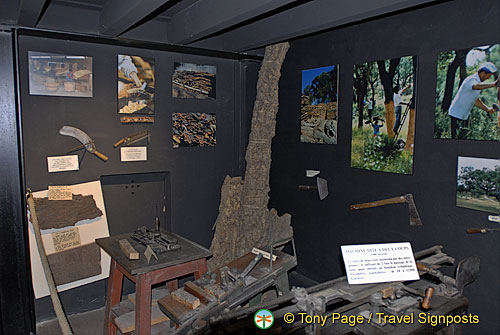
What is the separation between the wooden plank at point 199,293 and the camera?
7.11 ft

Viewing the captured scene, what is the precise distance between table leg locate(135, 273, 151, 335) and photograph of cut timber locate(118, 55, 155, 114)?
156 centimetres

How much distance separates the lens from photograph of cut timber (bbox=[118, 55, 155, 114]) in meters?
3.34

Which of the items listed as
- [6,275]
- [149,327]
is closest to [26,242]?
[6,275]

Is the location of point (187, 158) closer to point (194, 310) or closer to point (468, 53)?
point (194, 310)

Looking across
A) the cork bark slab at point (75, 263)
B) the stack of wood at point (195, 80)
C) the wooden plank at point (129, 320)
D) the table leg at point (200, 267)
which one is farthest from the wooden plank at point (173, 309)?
the stack of wood at point (195, 80)

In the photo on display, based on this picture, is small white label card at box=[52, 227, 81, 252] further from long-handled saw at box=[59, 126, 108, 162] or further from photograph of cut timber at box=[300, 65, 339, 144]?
photograph of cut timber at box=[300, 65, 339, 144]

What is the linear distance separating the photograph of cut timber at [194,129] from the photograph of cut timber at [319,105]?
3.01 ft

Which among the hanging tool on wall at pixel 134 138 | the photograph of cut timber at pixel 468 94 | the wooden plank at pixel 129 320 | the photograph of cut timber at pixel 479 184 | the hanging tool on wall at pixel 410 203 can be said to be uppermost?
the photograph of cut timber at pixel 468 94

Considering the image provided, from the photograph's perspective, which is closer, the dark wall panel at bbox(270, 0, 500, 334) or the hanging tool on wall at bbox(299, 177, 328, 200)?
the dark wall panel at bbox(270, 0, 500, 334)

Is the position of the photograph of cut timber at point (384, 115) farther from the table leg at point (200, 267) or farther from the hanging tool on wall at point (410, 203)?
the table leg at point (200, 267)

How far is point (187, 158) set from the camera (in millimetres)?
3768

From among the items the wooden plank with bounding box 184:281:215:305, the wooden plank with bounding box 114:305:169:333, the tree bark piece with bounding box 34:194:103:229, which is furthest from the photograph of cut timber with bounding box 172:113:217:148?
the wooden plank with bounding box 184:281:215:305

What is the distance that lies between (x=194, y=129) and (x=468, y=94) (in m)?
2.35

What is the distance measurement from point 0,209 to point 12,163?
0.32 metres
